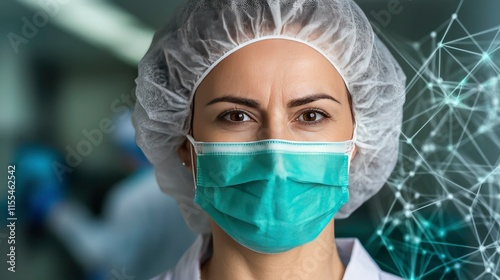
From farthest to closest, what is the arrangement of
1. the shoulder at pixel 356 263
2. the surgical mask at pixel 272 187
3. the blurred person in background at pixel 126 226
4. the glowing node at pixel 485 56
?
the blurred person in background at pixel 126 226
the glowing node at pixel 485 56
the shoulder at pixel 356 263
the surgical mask at pixel 272 187

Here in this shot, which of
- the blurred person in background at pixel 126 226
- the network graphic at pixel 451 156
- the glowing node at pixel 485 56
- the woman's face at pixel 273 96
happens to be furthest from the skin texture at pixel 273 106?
the blurred person in background at pixel 126 226

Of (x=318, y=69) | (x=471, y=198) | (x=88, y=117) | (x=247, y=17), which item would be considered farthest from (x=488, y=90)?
(x=88, y=117)

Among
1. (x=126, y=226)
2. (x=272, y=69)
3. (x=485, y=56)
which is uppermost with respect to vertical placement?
(x=272, y=69)

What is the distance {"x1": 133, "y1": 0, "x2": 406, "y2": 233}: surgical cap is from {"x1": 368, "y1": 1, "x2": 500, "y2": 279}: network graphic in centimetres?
33

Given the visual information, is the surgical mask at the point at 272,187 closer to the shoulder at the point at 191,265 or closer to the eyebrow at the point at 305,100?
the eyebrow at the point at 305,100

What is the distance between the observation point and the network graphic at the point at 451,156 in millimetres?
2025

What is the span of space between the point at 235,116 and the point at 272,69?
0.15 metres

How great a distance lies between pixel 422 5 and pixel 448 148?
0.52m

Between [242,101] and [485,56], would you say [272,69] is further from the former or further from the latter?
[485,56]

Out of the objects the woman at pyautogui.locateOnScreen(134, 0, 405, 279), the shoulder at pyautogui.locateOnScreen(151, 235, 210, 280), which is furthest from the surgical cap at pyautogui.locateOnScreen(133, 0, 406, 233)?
the shoulder at pyautogui.locateOnScreen(151, 235, 210, 280)

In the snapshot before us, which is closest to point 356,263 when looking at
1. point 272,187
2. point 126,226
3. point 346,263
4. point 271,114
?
point 346,263

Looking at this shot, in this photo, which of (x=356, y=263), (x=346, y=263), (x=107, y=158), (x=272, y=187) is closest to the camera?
(x=272, y=187)

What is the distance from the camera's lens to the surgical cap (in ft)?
4.81

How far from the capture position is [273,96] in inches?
56.0
